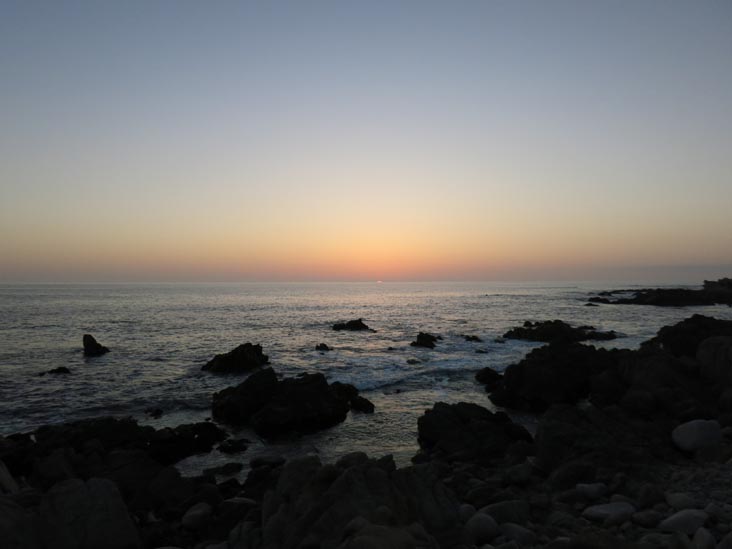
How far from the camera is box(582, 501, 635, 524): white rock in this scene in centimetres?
745

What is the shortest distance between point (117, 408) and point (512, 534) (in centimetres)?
2054

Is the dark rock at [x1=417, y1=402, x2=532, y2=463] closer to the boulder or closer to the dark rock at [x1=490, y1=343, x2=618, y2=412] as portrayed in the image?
the dark rock at [x1=490, y1=343, x2=618, y2=412]

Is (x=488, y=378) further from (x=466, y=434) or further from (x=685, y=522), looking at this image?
(x=685, y=522)

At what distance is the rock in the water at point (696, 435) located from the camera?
10953 millimetres

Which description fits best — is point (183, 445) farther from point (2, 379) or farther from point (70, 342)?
point (70, 342)

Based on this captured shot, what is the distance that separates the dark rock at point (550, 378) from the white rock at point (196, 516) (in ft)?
48.7

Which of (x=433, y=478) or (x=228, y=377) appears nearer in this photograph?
(x=433, y=478)

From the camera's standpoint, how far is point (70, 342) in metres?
44.3

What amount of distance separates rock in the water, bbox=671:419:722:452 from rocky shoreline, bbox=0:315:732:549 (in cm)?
3

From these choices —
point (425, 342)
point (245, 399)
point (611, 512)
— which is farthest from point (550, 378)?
point (425, 342)

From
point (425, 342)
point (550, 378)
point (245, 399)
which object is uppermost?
point (550, 378)

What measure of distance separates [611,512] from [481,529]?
2477 millimetres

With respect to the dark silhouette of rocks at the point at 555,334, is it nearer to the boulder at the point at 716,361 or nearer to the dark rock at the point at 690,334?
the dark rock at the point at 690,334

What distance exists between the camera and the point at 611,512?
7.59m
